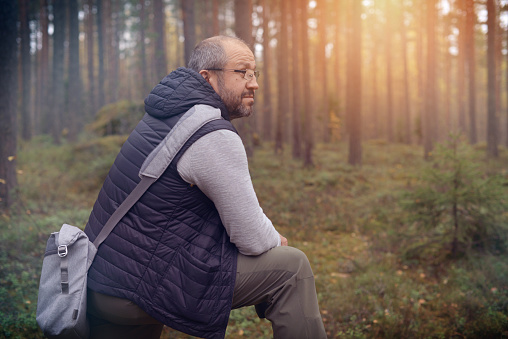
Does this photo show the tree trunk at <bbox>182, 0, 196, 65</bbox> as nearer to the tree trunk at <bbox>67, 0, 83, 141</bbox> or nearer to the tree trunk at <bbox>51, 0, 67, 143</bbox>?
the tree trunk at <bbox>67, 0, 83, 141</bbox>

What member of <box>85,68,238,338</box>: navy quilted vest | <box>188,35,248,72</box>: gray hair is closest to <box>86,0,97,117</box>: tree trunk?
<box>188,35,248,72</box>: gray hair

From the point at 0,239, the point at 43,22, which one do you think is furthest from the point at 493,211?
the point at 43,22

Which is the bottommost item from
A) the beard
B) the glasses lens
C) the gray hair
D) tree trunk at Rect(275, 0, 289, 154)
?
the beard

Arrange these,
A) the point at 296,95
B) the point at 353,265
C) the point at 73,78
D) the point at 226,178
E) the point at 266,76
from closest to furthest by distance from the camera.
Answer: the point at 226,178, the point at 353,265, the point at 296,95, the point at 73,78, the point at 266,76

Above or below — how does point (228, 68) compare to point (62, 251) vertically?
above

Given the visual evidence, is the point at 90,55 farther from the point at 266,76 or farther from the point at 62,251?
the point at 62,251

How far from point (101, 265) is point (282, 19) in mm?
17931

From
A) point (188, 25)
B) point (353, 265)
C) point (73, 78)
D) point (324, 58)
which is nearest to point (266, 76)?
point (324, 58)

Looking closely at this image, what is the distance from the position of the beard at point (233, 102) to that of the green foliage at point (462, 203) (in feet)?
13.9

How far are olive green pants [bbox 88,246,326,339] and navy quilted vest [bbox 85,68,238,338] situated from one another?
0.07 meters

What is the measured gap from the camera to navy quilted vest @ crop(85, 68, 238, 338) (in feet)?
5.97

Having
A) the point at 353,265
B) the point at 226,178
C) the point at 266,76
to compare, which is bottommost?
the point at 353,265

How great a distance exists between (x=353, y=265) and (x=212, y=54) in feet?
14.3

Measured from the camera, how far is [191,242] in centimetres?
185
